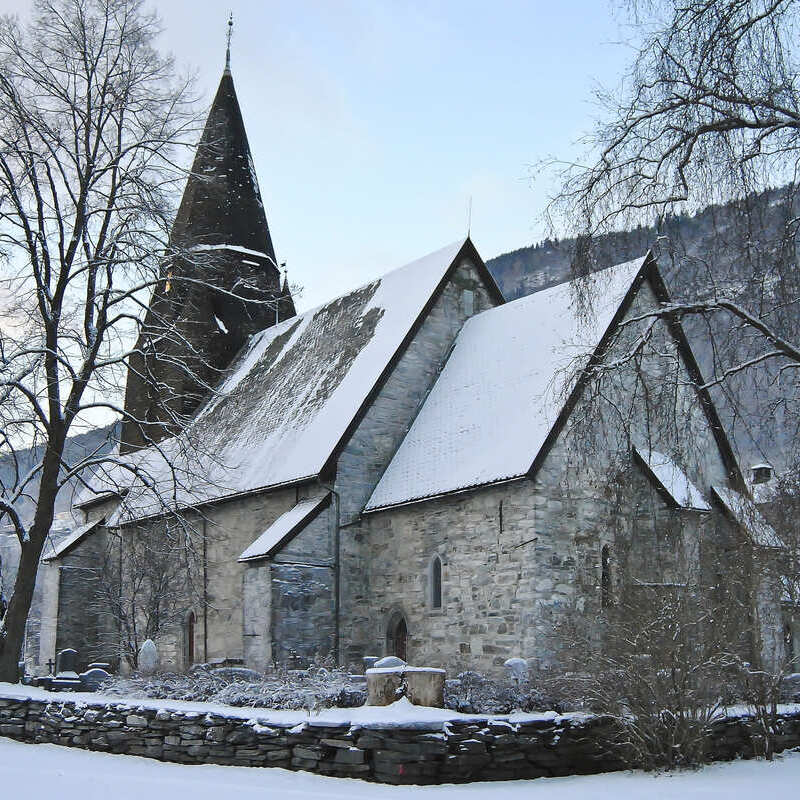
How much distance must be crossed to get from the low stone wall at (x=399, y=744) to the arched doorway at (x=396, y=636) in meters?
7.18

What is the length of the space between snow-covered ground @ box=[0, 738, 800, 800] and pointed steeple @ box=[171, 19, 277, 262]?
20.2 meters

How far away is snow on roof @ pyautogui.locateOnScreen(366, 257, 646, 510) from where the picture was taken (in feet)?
53.2

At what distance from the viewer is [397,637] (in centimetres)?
1791

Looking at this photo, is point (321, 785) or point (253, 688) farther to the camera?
point (253, 688)

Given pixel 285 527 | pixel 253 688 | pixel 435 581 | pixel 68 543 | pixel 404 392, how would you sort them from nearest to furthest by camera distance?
pixel 253 688 < pixel 435 581 < pixel 285 527 < pixel 404 392 < pixel 68 543

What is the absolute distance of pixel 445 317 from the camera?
2084 cm

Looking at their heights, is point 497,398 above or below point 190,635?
above

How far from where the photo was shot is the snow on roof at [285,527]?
683 inches

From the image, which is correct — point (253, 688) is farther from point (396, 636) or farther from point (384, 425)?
point (384, 425)

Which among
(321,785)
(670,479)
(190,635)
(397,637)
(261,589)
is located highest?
(670,479)

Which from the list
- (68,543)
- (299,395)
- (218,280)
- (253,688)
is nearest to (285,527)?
(299,395)

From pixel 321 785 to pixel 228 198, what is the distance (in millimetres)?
22678

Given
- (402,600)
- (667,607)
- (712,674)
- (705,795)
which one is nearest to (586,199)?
(667,607)

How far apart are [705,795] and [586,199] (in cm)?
574
